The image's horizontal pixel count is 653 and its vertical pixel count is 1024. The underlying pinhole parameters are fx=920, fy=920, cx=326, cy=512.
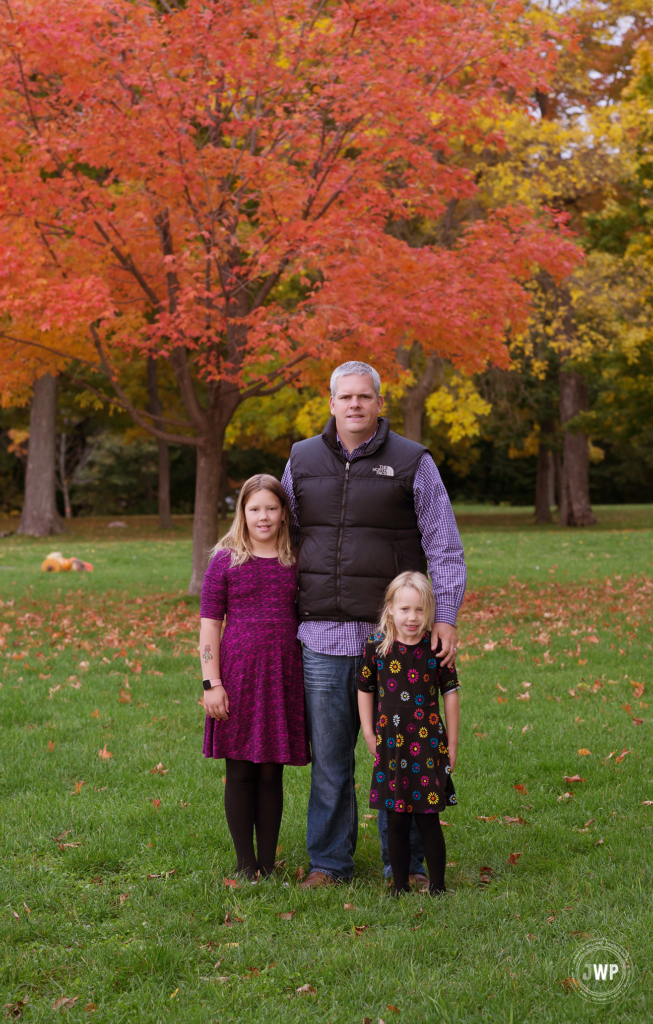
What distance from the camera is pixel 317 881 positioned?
12.8 ft

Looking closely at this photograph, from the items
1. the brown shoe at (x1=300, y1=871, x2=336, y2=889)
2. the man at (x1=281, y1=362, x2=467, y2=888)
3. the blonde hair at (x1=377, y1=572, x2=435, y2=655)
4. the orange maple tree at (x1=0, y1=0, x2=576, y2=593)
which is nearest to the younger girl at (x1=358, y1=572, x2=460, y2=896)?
the blonde hair at (x1=377, y1=572, x2=435, y2=655)

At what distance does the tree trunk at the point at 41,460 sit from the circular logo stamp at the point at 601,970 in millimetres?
22018

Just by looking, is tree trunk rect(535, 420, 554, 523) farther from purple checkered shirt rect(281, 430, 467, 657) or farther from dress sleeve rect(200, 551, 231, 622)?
dress sleeve rect(200, 551, 231, 622)

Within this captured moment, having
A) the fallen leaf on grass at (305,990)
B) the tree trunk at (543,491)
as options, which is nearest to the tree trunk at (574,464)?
the tree trunk at (543,491)

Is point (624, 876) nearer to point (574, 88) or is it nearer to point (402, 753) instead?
point (402, 753)

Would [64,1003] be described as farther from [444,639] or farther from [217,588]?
[444,639]

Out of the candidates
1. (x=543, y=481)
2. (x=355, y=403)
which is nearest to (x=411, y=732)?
(x=355, y=403)

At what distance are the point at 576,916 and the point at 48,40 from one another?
29.1 ft

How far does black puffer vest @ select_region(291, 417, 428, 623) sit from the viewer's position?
379cm

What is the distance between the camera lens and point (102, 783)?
5.17 metres

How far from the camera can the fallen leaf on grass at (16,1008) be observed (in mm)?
Answer: 2957

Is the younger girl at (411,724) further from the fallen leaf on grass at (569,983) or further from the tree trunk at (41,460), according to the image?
the tree trunk at (41,460)

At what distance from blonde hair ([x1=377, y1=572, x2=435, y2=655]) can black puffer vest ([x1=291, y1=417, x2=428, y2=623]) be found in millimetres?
103

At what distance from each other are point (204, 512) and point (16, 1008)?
29.9ft
